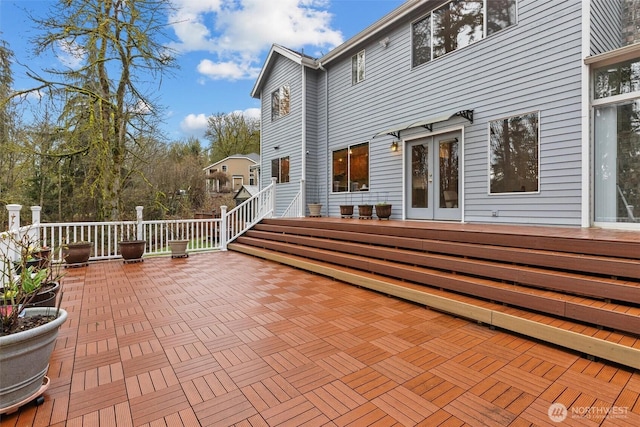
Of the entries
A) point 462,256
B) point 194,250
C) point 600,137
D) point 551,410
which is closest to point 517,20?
point 600,137

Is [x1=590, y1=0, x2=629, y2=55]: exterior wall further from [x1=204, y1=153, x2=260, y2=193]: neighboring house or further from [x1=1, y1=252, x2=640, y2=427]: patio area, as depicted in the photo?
[x1=204, y1=153, x2=260, y2=193]: neighboring house

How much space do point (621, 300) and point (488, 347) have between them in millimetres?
1177

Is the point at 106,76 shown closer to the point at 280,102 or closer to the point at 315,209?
the point at 280,102

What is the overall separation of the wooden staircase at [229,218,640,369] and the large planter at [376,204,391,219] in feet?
6.16

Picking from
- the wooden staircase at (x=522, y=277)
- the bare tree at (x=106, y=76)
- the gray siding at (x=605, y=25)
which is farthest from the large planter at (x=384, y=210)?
the bare tree at (x=106, y=76)

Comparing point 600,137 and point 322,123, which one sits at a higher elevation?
point 322,123

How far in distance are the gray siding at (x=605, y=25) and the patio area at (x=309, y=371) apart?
4981 millimetres

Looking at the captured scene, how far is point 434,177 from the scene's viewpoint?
665cm

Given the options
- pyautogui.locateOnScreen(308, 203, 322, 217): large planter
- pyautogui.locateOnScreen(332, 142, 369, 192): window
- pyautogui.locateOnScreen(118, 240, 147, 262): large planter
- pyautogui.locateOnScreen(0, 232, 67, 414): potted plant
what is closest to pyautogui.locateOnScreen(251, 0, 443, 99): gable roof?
pyautogui.locateOnScreen(332, 142, 369, 192): window

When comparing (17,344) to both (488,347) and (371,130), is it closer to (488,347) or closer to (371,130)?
(488,347)

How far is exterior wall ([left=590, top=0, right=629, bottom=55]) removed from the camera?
189 inches

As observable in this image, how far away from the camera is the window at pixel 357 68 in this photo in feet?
27.9

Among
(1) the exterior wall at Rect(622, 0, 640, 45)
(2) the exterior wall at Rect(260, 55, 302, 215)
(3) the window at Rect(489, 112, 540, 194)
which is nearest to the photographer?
(3) the window at Rect(489, 112, 540, 194)

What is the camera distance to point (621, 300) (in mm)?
2621
